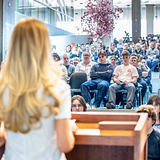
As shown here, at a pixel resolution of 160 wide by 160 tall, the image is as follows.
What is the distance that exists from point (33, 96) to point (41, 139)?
197mm

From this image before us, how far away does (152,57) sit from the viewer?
27.8ft

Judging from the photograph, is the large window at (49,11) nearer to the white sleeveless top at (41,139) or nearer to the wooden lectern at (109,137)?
the wooden lectern at (109,137)

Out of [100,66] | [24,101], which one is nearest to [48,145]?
[24,101]

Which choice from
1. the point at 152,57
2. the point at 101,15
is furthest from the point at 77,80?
the point at 152,57

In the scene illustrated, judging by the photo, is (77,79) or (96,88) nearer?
(96,88)

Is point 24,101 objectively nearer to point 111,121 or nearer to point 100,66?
point 111,121

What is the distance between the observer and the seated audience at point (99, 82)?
4750 mm

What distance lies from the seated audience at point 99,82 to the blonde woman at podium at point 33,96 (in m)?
3.63

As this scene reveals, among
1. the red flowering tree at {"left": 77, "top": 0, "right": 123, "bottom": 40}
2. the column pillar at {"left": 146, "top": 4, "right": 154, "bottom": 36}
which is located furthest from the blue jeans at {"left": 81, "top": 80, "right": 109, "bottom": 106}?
the column pillar at {"left": 146, "top": 4, "right": 154, "bottom": 36}

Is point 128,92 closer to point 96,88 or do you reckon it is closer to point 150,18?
point 96,88

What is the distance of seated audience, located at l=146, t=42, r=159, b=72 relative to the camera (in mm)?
8039

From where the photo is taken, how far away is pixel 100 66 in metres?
5.16

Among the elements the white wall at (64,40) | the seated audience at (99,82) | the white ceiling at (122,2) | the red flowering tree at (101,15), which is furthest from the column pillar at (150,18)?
the seated audience at (99,82)

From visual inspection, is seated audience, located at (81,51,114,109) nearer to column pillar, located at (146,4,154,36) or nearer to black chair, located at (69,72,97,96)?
black chair, located at (69,72,97,96)
